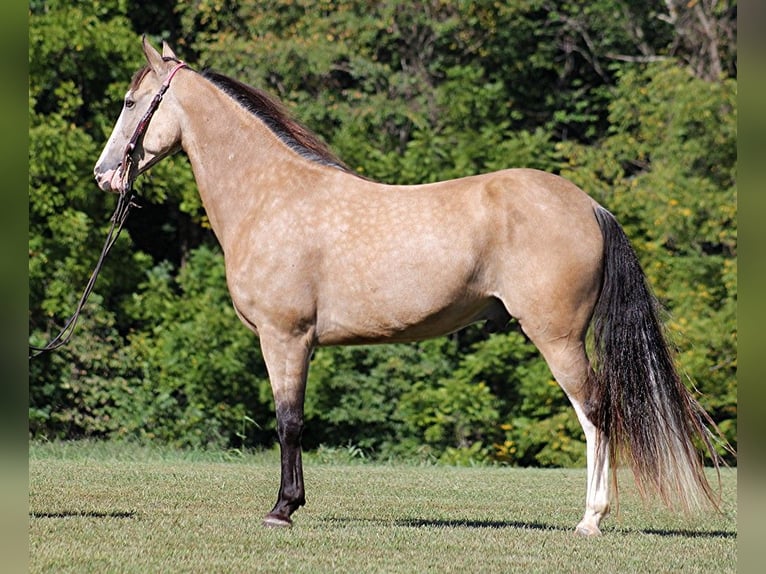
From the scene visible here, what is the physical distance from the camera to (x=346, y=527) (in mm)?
5855

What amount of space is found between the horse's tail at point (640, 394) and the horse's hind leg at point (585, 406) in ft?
0.12

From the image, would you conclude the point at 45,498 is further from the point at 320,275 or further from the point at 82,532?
the point at 320,275

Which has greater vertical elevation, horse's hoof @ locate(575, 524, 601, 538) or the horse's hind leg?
the horse's hind leg

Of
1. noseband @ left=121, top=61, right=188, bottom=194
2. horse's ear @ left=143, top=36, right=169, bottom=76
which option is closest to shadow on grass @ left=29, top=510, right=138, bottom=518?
noseband @ left=121, top=61, right=188, bottom=194

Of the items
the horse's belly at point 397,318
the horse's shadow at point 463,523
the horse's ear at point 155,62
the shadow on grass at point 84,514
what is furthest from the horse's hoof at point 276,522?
the horse's ear at point 155,62

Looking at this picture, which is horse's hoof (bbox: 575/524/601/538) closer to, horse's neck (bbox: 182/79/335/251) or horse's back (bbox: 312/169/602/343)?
horse's back (bbox: 312/169/602/343)

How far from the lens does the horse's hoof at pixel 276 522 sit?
5.77 metres

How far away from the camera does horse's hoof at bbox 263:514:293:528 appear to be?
5770 mm

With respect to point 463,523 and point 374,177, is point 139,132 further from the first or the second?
point 374,177

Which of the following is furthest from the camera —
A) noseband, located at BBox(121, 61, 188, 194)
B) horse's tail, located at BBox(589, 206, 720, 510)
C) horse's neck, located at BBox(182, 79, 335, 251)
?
noseband, located at BBox(121, 61, 188, 194)

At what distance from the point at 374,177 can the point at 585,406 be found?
9984mm

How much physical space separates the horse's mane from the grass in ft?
6.90

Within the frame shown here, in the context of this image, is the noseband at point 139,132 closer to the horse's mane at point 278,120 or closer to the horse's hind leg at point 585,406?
the horse's mane at point 278,120

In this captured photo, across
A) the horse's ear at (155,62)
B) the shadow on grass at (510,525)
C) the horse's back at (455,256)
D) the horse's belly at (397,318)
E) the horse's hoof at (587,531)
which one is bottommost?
the shadow on grass at (510,525)
